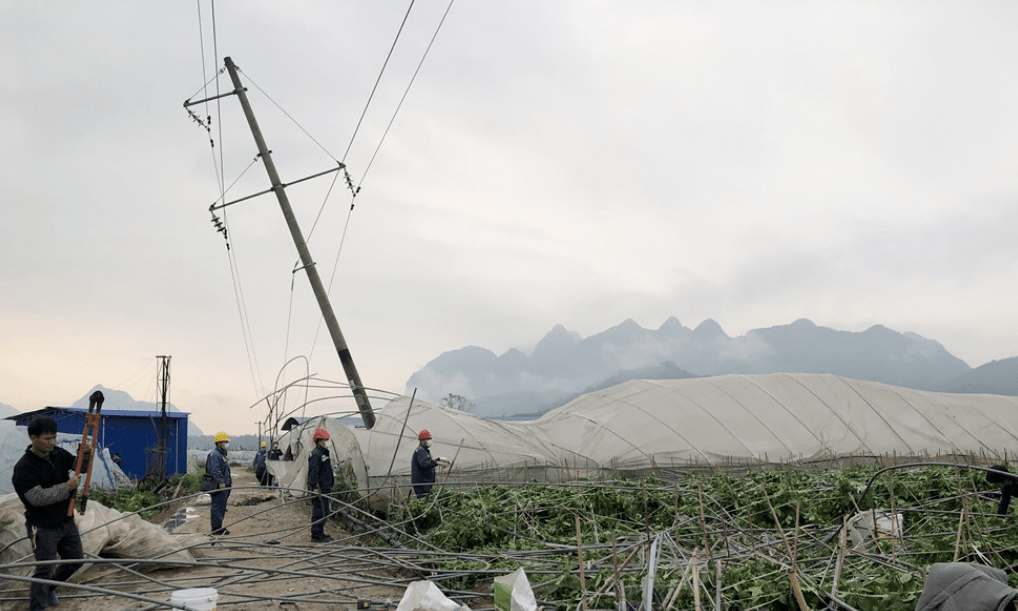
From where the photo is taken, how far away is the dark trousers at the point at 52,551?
21.6 ft

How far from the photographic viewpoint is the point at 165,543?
8617 mm

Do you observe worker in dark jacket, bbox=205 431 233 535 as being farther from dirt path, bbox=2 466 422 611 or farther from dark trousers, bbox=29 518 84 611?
dark trousers, bbox=29 518 84 611

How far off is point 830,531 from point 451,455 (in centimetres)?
990

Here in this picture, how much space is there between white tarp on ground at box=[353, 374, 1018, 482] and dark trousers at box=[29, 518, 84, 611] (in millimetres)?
8491

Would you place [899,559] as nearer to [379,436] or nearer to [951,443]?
[379,436]

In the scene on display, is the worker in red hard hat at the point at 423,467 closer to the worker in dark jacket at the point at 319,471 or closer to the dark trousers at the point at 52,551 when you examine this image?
the worker in dark jacket at the point at 319,471

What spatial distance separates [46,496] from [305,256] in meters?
12.8

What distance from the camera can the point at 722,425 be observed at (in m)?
20.6

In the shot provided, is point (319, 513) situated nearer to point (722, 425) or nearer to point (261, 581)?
point (261, 581)

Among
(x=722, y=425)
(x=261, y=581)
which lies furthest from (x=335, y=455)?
(x=722, y=425)

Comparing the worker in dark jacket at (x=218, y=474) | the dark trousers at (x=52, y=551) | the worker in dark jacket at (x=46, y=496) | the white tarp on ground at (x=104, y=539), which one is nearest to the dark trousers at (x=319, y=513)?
the worker in dark jacket at (x=218, y=474)

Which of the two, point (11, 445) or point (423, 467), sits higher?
point (11, 445)

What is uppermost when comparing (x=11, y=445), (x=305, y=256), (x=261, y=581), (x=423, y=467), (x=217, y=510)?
(x=305, y=256)

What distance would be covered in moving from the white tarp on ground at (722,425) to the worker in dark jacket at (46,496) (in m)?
8.57
